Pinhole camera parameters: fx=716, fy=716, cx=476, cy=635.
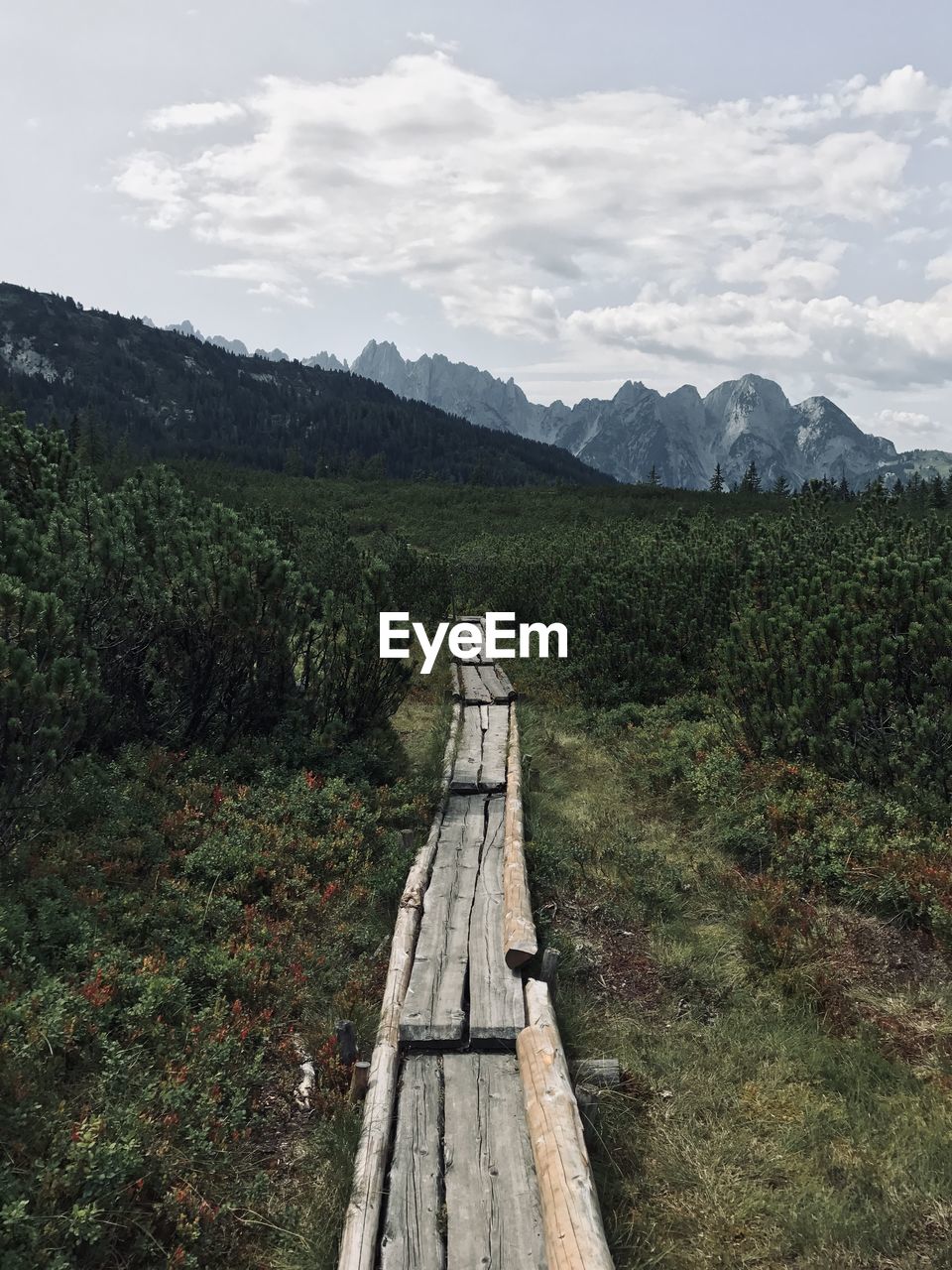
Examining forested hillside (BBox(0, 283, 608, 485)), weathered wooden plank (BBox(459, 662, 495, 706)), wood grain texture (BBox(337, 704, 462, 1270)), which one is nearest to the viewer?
wood grain texture (BBox(337, 704, 462, 1270))

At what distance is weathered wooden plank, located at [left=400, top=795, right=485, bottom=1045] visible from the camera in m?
4.89

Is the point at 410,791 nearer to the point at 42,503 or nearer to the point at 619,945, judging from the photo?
the point at 619,945

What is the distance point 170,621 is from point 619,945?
6722 mm

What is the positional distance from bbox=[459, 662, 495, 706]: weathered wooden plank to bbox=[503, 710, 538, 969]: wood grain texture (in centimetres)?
449

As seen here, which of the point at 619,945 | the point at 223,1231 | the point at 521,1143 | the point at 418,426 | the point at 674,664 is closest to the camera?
the point at 223,1231

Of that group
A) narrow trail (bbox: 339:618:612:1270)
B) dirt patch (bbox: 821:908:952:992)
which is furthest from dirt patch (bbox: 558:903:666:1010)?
dirt patch (bbox: 821:908:952:992)

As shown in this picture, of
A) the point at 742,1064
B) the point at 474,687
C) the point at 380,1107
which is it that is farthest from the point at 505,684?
the point at 380,1107

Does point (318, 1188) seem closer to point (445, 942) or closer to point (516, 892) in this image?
point (445, 942)

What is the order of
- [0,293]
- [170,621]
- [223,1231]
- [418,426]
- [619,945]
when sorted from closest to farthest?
1. [223,1231]
2. [619,945]
3. [170,621]
4. [418,426]
5. [0,293]

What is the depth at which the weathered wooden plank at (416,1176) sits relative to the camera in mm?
3400

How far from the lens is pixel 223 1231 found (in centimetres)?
369

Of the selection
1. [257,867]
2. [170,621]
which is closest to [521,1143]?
[257,867]

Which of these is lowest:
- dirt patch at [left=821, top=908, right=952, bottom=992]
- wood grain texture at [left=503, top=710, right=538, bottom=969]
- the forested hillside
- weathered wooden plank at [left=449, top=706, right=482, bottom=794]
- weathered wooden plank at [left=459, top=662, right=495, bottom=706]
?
dirt patch at [left=821, top=908, right=952, bottom=992]

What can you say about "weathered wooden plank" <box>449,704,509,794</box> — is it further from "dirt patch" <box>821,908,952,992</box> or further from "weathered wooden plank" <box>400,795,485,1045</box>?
"dirt patch" <box>821,908,952,992</box>
